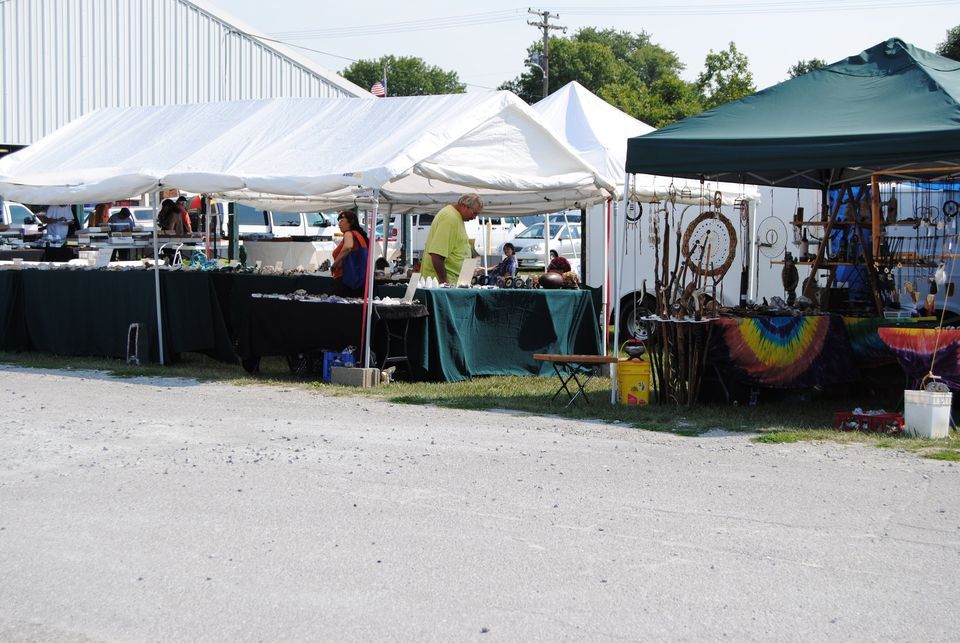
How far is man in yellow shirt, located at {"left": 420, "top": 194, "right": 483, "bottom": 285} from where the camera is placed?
1350 cm

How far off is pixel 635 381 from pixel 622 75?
76.3 meters

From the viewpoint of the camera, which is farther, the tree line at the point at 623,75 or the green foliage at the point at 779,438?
the tree line at the point at 623,75

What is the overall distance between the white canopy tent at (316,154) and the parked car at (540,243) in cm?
1576

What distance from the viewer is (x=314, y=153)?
44.7 feet

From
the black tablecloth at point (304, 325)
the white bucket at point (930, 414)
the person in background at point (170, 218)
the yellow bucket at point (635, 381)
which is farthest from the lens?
the person in background at point (170, 218)

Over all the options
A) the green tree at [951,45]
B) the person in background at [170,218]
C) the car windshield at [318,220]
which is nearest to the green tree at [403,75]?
the green tree at [951,45]

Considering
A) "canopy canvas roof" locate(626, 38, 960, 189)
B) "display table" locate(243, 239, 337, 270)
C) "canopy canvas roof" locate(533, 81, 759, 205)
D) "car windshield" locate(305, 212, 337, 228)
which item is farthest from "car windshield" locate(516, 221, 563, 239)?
"canopy canvas roof" locate(626, 38, 960, 189)

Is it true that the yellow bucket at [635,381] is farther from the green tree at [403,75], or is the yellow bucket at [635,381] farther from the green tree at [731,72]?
the green tree at [403,75]

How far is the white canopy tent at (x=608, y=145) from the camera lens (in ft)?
49.2

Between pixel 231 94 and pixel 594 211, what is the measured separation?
55.2 ft

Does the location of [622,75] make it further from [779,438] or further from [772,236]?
[779,438]

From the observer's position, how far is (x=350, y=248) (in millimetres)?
13219

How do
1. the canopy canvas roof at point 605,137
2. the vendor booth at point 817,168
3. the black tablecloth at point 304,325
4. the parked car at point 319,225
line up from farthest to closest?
the parked car at point 319,225 → the canopy canvas roof at point 605,137 → the black tablecloth at point 304,325 → the vendor booth at point 817,168

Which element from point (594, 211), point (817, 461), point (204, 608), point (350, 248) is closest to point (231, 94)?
point (594, 211)
